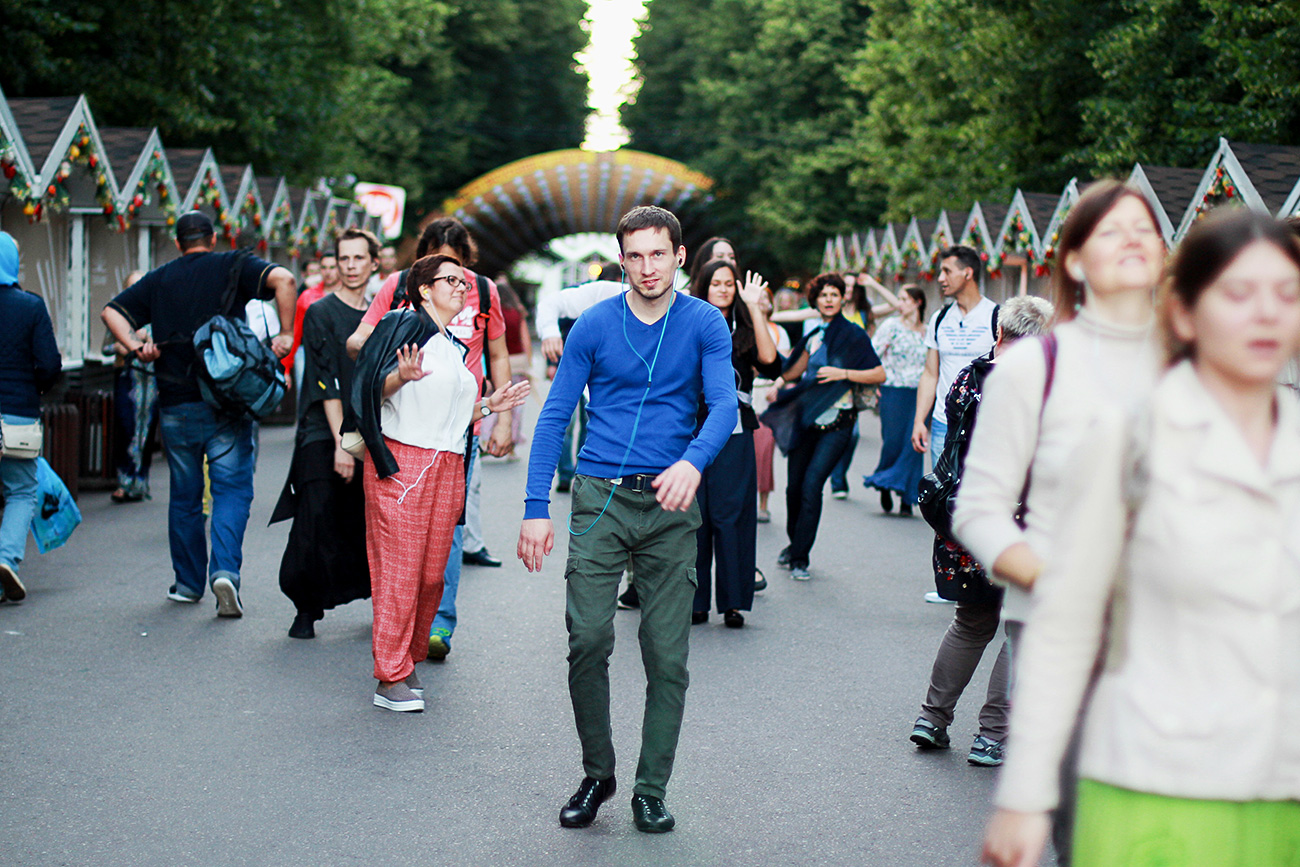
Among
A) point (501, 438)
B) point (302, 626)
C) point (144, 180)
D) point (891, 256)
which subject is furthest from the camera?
point (891, 256)

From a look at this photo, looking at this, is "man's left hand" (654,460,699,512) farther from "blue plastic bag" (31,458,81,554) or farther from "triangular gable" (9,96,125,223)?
"triangular gable" (9,96,125,223)

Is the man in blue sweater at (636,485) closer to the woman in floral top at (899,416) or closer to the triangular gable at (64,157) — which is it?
the woman in floral top at (899,416)

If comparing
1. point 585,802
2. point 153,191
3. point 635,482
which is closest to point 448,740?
point 585,802

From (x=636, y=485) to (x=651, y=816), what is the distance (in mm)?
1018

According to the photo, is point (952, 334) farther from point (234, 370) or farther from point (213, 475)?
point (213, 475)

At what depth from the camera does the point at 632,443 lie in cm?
454

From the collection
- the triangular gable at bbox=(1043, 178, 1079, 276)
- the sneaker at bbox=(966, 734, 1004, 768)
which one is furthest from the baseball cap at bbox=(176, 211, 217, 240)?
the triangular gable at bbox=(1043, 178, 1079, 276)

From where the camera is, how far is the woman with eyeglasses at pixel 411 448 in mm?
5930

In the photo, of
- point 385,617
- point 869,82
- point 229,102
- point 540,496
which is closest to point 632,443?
point 540,496

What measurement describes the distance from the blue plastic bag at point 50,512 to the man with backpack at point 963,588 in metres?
5.22

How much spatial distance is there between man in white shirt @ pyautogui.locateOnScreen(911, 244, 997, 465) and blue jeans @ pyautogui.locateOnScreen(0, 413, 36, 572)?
4928 millimetres

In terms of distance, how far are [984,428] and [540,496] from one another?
2071 mm

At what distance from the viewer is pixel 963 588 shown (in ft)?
17.3

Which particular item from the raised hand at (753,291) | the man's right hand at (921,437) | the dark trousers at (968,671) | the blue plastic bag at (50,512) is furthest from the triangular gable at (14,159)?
the dark trousers at (968,671)
